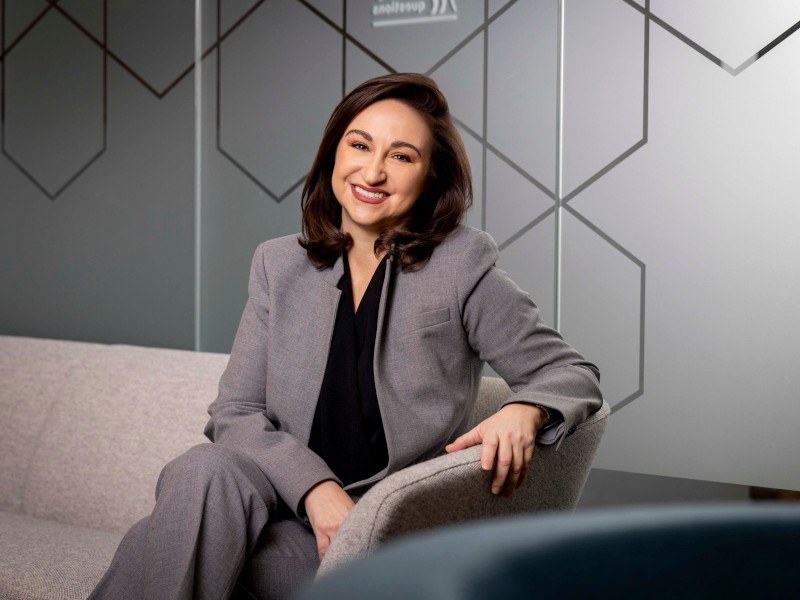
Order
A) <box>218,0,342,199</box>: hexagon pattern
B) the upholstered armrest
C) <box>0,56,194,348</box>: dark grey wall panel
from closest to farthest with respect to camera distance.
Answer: the upholstered armrest → <box>218,0,342,199</box>: hexagon pattern → <box>0,56,194,348</box>: dark grey wall panel

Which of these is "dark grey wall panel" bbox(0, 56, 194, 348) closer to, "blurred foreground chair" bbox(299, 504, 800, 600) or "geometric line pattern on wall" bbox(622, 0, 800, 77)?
"geometric line pattern on wall" bbox(622, 0, 800, 77)

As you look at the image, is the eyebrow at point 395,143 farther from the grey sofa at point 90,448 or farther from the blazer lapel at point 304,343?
the grey sofa at point 90,448

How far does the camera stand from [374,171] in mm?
1900

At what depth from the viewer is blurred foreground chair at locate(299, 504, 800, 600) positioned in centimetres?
29

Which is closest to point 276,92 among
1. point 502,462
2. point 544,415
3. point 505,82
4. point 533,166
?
point 505,82

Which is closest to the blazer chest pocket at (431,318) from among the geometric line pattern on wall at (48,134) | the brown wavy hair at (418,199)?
the brown wavy hair at (418,199)

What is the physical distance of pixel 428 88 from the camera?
1979 millimetres

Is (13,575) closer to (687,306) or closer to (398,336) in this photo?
(398,336)

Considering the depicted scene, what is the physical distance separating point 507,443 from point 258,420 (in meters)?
0.53

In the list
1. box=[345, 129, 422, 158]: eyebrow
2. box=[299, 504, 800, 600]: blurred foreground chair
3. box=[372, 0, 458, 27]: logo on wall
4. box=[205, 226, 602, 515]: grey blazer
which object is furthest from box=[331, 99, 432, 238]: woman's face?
box=[299, 504, 800, 600]: blurred foreground chair

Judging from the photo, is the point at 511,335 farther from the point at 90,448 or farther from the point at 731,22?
the point at 731,22

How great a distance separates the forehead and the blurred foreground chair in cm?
168

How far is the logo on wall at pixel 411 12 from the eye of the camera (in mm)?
3215

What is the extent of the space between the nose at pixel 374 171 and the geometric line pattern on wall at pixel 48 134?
235 cm
